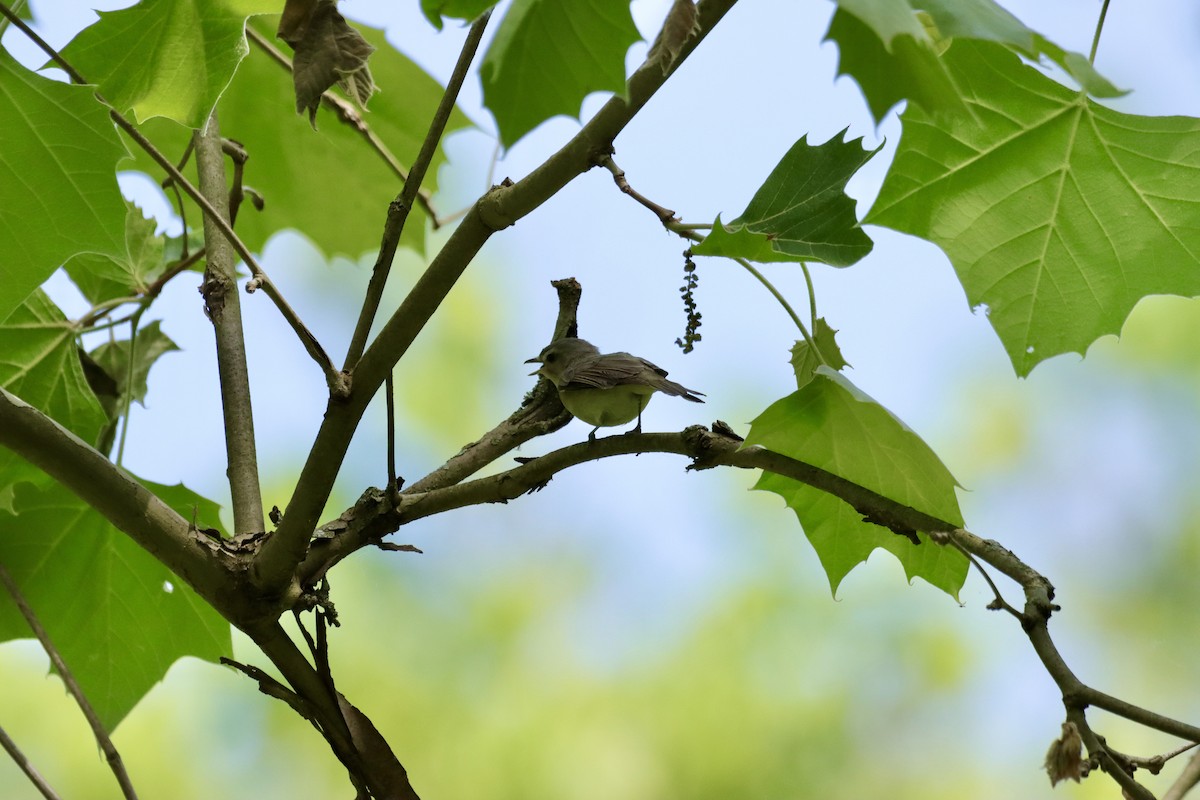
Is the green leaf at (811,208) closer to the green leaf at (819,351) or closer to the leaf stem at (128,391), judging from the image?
the green leaf at (819,351)

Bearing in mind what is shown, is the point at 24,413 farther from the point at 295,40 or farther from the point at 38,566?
the point at 38,566

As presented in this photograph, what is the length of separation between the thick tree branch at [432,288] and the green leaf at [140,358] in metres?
0.58

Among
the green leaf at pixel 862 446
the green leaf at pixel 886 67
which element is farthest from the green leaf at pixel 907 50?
the green leaf at pixel 862 446

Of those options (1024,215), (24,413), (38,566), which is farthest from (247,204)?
(1024,215)

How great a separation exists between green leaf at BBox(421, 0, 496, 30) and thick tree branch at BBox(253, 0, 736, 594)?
12 cm

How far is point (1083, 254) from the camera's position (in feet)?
3.73

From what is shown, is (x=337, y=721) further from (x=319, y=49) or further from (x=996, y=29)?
(x=996, y=29)

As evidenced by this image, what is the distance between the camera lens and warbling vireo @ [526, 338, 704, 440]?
1.21 metres

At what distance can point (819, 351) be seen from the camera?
104cm

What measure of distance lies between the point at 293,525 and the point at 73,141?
0.49 m

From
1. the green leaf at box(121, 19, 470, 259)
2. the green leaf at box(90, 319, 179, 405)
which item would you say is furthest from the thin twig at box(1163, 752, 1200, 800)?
the green leaf at box(121, 19, 470, 259)

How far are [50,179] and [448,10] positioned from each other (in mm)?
619

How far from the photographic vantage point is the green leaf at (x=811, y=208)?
2.92ft

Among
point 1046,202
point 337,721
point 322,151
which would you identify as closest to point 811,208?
point 1046,202
